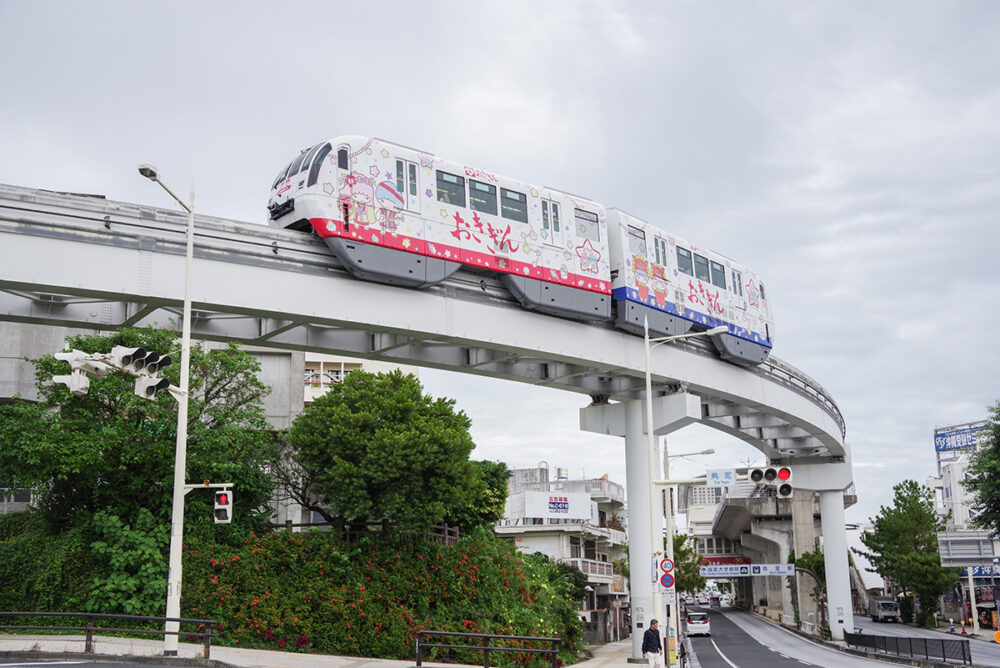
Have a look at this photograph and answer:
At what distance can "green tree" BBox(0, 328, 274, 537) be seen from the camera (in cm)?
2336

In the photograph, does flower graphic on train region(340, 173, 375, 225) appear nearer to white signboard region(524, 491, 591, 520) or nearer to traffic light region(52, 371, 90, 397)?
traffic light region(52, 371, 90, 397)

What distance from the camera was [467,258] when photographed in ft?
85.5

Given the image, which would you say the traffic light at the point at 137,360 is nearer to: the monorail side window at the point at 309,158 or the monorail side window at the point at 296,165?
the monorail side window at the point at 309,158

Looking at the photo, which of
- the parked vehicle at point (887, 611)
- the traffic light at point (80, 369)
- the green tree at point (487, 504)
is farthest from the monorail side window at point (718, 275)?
the parked vehicle at point (887, 611)

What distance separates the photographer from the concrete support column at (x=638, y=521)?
32.9m

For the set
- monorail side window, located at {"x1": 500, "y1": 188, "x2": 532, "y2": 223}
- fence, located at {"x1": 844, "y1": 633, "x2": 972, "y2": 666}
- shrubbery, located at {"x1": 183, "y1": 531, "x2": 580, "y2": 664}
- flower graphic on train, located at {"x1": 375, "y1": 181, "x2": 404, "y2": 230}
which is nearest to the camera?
shrubbery, located at {"x1": 183, "y1": 531, "x2": 580, "y2": 664}

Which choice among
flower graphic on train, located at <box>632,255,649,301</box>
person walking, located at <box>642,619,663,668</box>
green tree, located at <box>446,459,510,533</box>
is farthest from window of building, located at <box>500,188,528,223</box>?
person walking, located at <box>642,619,663,668</box>

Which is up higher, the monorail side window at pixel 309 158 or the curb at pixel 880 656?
the monorail side window at pixel 309 158

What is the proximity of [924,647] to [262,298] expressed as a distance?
86.7ft

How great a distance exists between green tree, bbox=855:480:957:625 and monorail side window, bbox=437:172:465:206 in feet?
168

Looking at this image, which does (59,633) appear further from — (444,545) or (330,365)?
(330,365)

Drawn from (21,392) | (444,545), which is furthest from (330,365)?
(444,545)

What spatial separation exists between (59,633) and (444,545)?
12.4m

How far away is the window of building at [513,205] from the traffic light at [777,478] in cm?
1016
